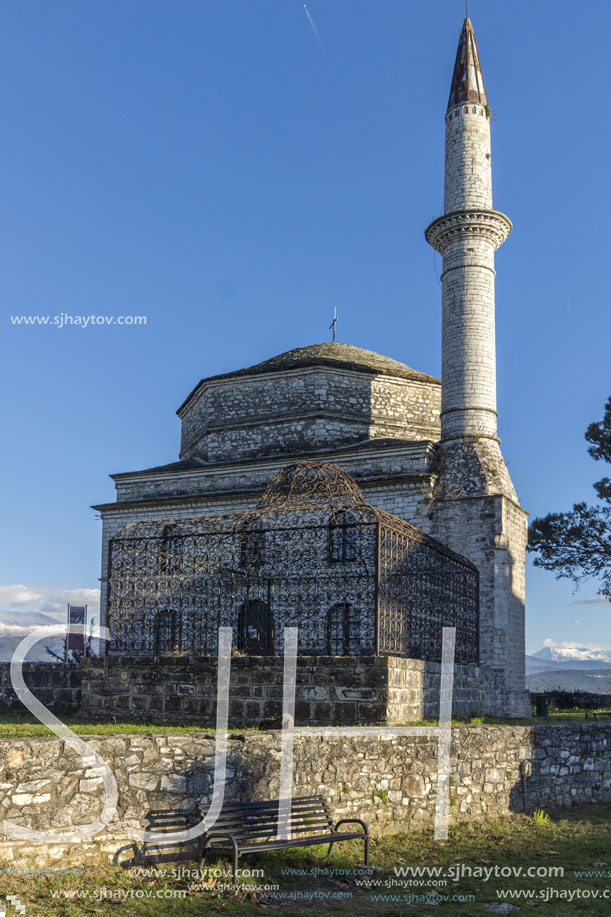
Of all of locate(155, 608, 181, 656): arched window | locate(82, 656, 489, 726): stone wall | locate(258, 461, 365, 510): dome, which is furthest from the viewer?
locate(258, 461, 365, 510): dome

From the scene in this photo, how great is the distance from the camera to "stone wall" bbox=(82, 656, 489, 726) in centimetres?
1020

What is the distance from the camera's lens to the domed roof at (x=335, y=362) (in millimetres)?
24375

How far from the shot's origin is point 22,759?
5992 mm

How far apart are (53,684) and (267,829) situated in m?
7.25

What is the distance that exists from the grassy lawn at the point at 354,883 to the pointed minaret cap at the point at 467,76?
62.6ft

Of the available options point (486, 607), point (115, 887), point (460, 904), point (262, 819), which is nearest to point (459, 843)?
point (460, 904)

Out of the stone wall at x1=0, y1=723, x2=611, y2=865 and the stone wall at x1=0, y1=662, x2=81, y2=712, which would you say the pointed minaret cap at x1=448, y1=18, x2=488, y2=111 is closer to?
the stone wall at x1=0, y1=723, x2=611, y2=865

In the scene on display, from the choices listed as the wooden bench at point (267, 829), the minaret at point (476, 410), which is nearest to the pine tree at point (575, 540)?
the minaret at point (476, 410)

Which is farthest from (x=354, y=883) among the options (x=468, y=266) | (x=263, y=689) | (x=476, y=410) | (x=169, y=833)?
(x=468, y=266)

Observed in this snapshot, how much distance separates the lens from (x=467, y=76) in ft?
73.4

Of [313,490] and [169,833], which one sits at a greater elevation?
[313,490]

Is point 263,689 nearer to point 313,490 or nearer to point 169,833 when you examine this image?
point 313,490

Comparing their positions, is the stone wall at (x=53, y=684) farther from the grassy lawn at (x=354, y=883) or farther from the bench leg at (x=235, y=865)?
the bench leg at (x=235, y=865)
